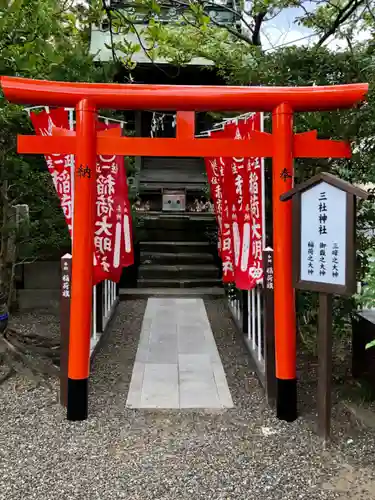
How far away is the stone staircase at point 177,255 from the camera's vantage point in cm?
970

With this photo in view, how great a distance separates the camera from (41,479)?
308cm

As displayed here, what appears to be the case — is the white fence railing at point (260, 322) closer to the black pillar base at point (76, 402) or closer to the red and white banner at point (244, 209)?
the red and white banner at point (244, 209)

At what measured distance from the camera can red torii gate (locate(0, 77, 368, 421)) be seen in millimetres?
3982

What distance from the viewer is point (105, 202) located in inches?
209

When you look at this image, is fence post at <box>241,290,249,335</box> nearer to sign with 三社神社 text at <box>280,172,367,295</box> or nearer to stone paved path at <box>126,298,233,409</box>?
stone paved path at <box>126,298,233,409</box>

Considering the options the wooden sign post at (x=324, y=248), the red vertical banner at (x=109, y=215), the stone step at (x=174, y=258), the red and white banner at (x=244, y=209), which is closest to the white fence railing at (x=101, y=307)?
the red vertical banner at (x=109, y=215)

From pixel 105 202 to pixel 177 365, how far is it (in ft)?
6.65

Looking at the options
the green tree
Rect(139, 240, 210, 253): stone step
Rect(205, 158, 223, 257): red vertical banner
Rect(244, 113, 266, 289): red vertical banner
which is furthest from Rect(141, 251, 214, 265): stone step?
Rect(244, 113, 266, 289): red vertical banner

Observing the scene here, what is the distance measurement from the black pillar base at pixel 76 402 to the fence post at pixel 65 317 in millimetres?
258

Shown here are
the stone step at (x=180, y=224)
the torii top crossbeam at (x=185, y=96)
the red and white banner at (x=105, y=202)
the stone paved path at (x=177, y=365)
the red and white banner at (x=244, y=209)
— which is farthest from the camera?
the stone step at (x=180, y=224)

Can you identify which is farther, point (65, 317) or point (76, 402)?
point (65, 317)

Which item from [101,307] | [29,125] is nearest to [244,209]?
[101,307]

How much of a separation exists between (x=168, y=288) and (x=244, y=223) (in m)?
4.73

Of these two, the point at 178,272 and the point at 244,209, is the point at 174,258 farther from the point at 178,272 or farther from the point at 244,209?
the point at 244,209
